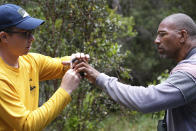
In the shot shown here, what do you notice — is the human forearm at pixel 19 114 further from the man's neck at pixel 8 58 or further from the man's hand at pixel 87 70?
the man's hand at pixel 87 70

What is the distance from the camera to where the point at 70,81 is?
249 centimetres

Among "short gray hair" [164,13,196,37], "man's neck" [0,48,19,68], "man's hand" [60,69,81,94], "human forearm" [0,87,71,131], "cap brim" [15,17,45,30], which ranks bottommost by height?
"human forearm" [0,87,71,131]

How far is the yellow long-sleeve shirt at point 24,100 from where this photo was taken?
7.18 feet

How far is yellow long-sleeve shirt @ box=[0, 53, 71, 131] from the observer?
219cm

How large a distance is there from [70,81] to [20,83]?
0.45 meters

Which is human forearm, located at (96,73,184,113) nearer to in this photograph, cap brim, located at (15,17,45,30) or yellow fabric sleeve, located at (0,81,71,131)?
yellow fabric sleeve, located at (0,81,71,131)

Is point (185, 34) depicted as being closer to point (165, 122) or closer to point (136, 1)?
point (165, 122)

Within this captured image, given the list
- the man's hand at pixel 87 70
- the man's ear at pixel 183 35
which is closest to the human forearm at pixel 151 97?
the man's hand at pixel 87 70

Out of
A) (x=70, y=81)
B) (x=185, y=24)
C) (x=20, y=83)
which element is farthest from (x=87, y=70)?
(x=185, y=24)

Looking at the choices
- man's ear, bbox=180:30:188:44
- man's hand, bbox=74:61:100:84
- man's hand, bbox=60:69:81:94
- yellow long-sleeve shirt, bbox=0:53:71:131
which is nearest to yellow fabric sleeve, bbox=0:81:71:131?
yellow long-sleeve shirt, bbox=0:53:71:131

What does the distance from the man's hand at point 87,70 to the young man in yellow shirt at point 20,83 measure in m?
0.08

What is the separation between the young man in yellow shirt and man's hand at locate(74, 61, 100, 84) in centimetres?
8

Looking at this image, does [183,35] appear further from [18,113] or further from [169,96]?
[18,113]

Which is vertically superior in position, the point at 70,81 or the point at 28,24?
the point at 28,24
